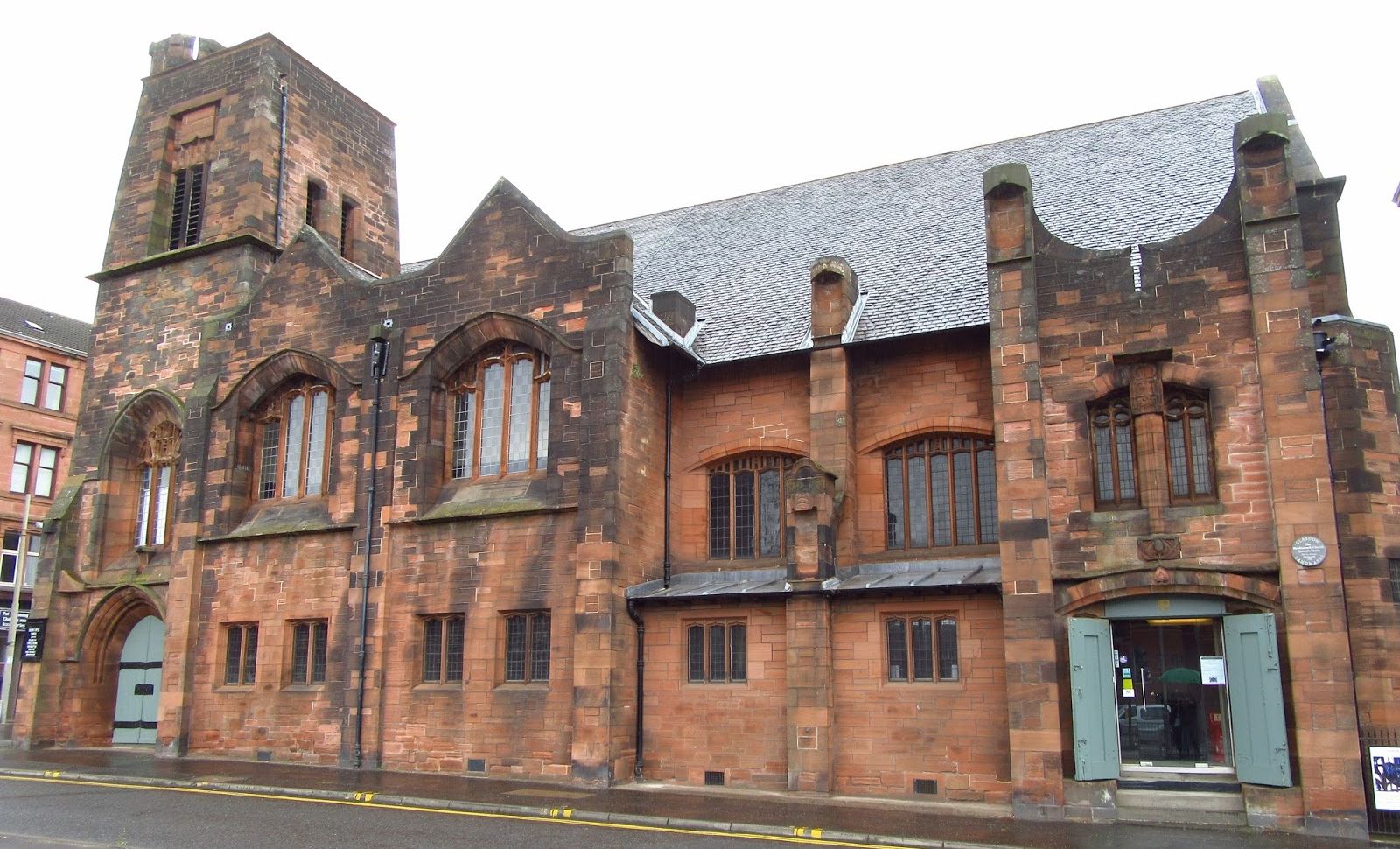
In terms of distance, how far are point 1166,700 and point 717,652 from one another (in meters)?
7.91

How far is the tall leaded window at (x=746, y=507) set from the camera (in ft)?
73.6

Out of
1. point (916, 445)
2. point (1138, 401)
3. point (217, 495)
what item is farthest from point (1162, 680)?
point (217, 495)

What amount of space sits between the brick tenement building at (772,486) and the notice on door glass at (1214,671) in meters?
0.04

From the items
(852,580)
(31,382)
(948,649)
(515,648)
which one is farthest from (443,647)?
(31,382)

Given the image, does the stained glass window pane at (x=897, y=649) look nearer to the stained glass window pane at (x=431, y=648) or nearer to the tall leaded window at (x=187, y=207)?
the stained glass window pane at (x=431, y=648)

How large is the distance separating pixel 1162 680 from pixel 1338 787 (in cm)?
282

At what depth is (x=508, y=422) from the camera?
2353 centimetres

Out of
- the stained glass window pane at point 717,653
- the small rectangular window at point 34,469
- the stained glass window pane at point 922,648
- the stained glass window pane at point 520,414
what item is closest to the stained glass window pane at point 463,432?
the stained glass window pane at point 520,414

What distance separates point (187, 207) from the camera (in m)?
30.8

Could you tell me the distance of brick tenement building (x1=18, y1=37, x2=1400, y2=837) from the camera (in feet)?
56.5

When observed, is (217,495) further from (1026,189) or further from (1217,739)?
(1217,739)

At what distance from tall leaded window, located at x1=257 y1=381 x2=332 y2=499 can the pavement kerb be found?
731cm

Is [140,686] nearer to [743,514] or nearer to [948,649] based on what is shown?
[743,514]

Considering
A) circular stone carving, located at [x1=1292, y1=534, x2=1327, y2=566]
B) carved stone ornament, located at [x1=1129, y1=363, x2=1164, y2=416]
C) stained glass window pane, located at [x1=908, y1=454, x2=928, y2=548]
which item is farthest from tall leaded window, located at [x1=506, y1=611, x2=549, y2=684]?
circular stone carving, located at [x1=1292, y1=534, x2=1327, y2=566]
